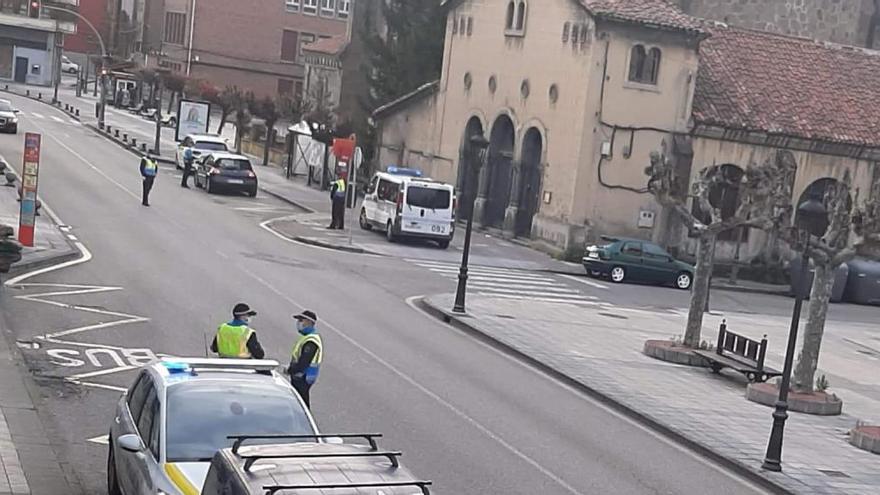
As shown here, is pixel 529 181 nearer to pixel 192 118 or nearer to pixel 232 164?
pixel 232 164

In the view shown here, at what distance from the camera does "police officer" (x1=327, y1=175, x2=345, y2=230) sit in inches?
1561

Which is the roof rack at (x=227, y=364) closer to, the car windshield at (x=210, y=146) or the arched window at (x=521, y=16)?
the arched window at (x=521, y=16)

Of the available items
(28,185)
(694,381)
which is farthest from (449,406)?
(28,185)

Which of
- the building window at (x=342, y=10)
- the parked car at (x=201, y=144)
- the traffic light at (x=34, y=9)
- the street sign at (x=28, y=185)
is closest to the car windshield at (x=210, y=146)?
the parked car at (x=201, y=144)

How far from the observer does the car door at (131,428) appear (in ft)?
34.6

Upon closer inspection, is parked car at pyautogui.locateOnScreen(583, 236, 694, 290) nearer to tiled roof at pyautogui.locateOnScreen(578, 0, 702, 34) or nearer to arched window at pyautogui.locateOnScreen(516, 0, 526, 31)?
tiled roof at pyautogui.locateOnScreen(578, 0, 702, 34)

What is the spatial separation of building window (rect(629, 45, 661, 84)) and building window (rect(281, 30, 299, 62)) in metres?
62.3

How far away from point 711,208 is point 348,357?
887 centimetres

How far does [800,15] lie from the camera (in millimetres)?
53000

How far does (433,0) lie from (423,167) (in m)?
10.1

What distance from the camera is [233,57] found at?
98.4m

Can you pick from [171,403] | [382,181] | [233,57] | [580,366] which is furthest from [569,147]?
[233,57]

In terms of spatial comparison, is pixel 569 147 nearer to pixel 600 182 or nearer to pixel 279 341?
pixel 600 182

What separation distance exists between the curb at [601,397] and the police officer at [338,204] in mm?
11549
